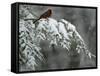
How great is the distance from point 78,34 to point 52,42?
48 centimetres

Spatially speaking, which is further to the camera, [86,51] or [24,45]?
[86,51]

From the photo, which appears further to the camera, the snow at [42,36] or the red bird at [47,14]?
the red bird at [47,14]

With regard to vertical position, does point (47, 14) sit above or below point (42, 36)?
above

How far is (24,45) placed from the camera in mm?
4523

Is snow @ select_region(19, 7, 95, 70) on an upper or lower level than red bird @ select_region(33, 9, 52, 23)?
lower

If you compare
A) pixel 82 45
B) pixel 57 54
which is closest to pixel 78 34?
pixel 82 45

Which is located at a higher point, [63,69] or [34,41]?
[34,41]

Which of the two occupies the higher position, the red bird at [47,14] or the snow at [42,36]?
the red bird at [47,14]

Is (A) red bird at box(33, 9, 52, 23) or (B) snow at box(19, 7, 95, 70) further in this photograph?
(A) red bird at box(33, 9, 52, 23)

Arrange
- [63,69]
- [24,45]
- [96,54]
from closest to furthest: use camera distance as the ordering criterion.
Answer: [24,45], [63,69], [96,54]

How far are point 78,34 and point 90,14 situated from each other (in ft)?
1.28

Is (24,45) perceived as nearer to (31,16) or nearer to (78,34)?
(31,16)

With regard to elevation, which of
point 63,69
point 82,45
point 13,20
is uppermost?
point 13,20

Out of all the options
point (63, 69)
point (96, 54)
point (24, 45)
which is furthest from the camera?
point (96, 54)
